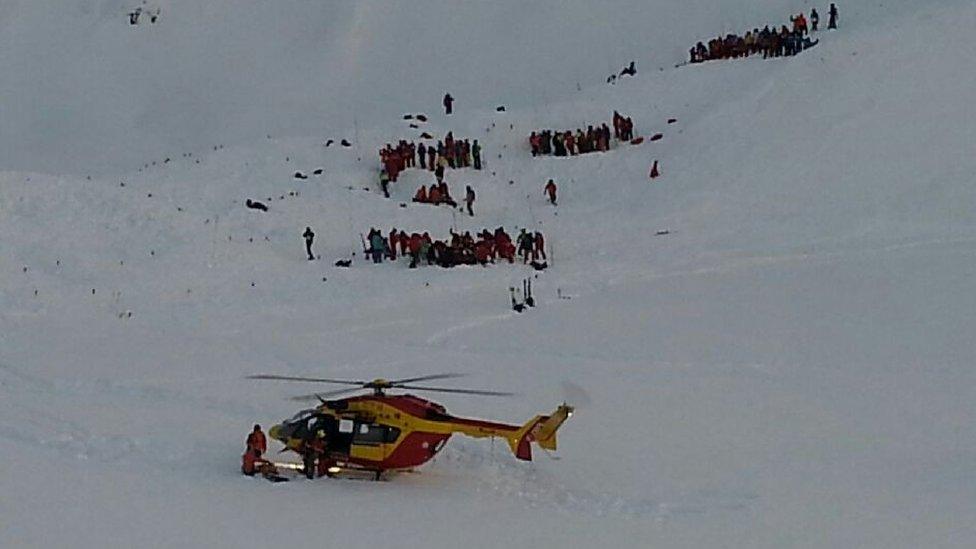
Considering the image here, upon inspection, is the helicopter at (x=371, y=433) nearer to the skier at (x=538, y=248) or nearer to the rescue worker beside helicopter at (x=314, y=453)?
the rescue worker beside helicopter at (x=314, y=453)

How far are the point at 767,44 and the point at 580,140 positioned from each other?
693cm

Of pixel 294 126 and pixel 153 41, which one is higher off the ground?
pixel 153 41

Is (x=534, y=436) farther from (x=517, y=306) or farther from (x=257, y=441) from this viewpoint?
(x=517, y=306)

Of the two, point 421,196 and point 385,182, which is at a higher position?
point 385,182

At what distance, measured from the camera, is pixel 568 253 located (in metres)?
25.3

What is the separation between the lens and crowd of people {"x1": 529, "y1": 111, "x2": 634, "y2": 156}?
32.2m

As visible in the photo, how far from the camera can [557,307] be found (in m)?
20.9

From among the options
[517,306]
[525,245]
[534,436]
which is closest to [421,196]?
[525,245]

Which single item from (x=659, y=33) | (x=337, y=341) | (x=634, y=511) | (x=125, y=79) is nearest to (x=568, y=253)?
(x=337, y=341)

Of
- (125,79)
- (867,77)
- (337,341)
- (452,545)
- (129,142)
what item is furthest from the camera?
(125,79)

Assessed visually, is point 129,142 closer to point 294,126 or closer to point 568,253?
point 294,126

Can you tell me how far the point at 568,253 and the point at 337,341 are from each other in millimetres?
7541

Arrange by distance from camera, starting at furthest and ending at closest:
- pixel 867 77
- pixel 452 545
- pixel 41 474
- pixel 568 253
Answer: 1. pixel 867 77
2. pixel 568 253
3. pixel 41 474
4. pixel 452 545

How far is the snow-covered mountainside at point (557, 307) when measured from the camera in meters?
12.0
